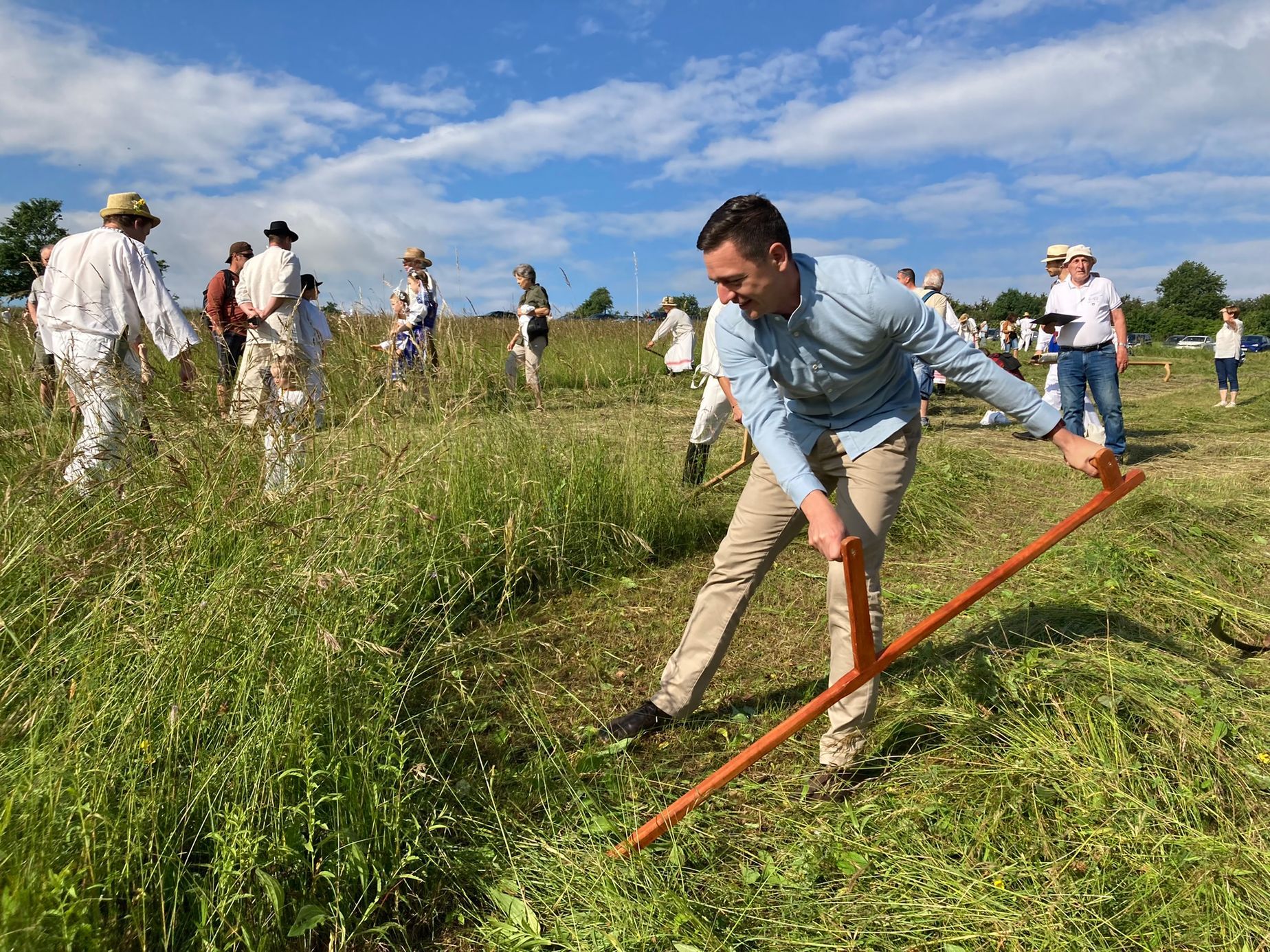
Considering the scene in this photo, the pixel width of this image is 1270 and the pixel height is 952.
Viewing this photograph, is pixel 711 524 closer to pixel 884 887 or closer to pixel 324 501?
pixel 324 501

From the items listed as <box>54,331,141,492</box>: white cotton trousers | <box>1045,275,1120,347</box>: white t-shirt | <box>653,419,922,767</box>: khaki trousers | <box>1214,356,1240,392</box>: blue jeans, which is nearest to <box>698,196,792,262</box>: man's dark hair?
<box>653,419,922,767</box>: khaki trousers

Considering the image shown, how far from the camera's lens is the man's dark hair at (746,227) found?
2.31m

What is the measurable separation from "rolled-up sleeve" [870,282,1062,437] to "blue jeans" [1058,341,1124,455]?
541cm

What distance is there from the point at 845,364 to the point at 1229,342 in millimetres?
13737

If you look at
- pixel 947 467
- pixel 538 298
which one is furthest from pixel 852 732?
pixel 538 298

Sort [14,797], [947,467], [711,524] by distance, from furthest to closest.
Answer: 1. [947,467]
2. [711,524]
3. [14,797]

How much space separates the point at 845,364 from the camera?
8.42 feet

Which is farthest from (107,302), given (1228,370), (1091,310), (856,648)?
(1228,370)

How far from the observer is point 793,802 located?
2506 mm

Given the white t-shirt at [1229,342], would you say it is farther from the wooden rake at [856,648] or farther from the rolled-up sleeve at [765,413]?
the rolled-up sleeve at [765,413]

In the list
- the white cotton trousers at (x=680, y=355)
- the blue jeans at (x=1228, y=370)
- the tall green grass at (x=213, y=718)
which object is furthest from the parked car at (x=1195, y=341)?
the tall green grass at (x=213, y=718)

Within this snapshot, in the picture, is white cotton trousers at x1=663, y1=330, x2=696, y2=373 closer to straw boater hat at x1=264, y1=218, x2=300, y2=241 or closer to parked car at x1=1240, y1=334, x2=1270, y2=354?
straw boater hat at x1=264, y1=218, x2=300, y2=241

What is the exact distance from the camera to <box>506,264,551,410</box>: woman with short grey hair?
918 cm

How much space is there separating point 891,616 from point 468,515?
204 cm
